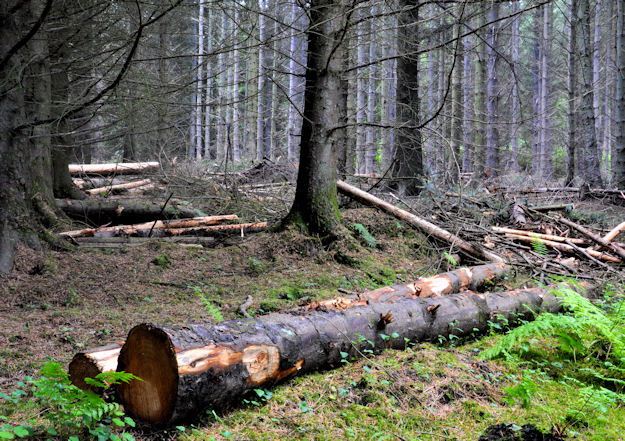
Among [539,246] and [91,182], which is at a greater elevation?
[91,182]

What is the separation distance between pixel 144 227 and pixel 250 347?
17.6 ft

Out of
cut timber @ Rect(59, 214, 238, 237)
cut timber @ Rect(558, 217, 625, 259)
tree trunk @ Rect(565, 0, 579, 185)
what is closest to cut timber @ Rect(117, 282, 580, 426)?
cut timber @ Rect(558, 217, 625, 259)

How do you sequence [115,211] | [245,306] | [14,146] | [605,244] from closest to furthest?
[245,306] < [14,146] < [605,244] < [115,211]

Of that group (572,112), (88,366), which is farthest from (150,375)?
(572,112)

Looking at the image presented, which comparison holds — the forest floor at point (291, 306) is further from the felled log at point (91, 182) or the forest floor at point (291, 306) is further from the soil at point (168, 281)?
the felled log at point (91, 182)

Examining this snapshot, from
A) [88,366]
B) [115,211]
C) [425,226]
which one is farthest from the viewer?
[115,211]

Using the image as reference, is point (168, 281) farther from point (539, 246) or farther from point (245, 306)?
point (539, 246)

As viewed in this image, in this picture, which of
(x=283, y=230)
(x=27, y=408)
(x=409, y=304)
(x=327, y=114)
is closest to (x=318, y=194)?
(x=283, y=230)

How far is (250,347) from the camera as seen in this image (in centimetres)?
310

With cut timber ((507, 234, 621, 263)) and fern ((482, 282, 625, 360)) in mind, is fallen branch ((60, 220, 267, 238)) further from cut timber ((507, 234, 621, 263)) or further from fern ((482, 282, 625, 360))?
fern ((482, 282, 625, 360))

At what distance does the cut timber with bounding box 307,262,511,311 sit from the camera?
4176 millimetres

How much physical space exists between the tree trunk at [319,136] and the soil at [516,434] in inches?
170

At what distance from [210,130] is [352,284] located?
3118 centimetres

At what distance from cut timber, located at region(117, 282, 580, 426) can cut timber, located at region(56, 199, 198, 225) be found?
5.67 metres
